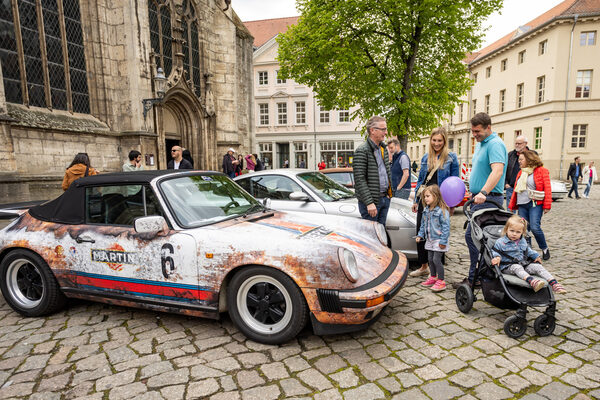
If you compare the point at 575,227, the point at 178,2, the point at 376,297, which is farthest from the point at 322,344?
the point at 178,2

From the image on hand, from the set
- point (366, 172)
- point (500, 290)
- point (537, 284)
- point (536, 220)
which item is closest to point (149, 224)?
point (366, 172)

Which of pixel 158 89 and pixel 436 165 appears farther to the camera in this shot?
pixel 158 89

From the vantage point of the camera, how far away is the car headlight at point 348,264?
104 inches

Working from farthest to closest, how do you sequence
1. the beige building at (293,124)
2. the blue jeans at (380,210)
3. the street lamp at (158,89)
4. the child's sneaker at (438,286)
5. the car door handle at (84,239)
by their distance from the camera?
1. the beige building at (293,124)
2. the street lamp at (158,89)
3. the blue jeans at (380,210)
4. the child's sneaker at (438,286)
5. the car door handle at (84,239)

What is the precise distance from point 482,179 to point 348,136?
34.2 m

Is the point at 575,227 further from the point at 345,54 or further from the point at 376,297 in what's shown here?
the point at 345,54

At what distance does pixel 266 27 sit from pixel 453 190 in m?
44.0

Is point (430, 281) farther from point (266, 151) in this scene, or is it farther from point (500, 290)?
point (266, 151)

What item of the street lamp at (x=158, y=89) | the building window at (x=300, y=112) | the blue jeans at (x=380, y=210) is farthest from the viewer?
the building window at (x=300, y=112)

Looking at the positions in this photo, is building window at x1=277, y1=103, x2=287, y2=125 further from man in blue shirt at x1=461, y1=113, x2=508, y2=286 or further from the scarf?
man in blue shirt at x1=461, y1=113, x2=508, y2=286

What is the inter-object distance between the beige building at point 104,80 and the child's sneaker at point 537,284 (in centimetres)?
1102

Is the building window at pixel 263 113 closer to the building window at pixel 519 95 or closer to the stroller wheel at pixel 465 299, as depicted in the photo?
the building window at pixel 519 95

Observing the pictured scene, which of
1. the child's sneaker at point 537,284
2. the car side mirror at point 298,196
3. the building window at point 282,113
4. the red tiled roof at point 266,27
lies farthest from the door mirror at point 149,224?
the red tiled roof at point 266,27

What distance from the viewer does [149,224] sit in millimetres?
2898
